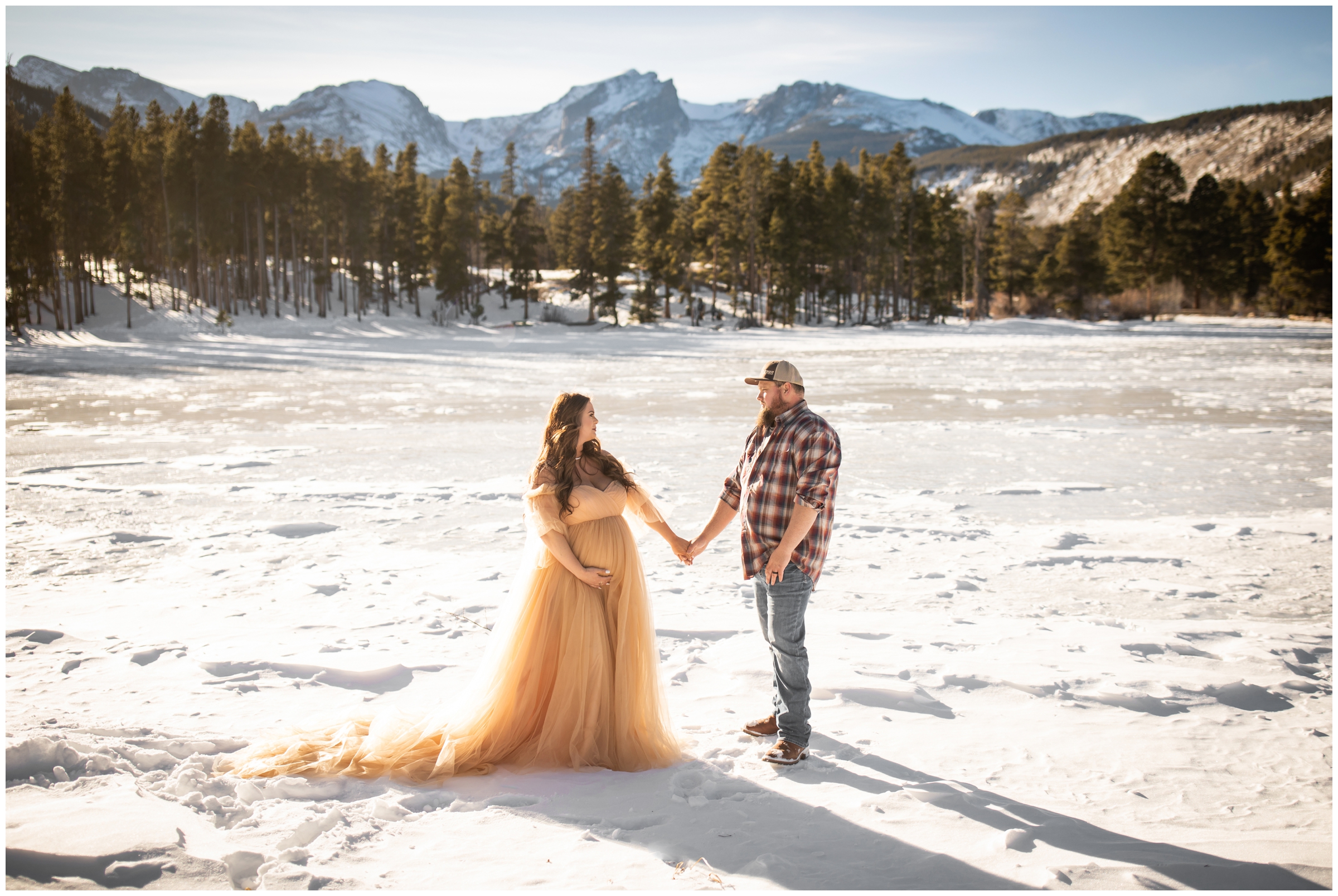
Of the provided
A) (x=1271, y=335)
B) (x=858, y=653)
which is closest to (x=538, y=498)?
(x=858, y=653)

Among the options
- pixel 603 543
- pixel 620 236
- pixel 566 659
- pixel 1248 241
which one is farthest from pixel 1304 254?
pixel 566 659

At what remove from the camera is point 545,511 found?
3781 millimetres

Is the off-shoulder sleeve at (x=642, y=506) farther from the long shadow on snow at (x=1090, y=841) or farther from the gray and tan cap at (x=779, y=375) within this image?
the long shadow on snow at (x=1090, y=841)

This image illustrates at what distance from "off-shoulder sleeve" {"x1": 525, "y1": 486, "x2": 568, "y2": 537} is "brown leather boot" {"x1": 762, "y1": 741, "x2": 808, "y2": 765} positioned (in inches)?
56.0

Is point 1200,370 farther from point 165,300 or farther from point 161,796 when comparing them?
point 165,300

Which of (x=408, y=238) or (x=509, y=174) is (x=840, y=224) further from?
(x=509, y=174)

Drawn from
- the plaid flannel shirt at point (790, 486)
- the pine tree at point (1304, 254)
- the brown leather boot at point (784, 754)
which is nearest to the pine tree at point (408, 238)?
the plaid flannel shirt at point (790, 486)

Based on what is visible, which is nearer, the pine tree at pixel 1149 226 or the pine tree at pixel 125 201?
the pine tree at pixel 125 201

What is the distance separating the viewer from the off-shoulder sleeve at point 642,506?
398cm

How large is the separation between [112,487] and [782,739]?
9514mm

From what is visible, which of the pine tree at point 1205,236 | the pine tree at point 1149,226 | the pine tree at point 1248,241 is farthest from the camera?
the pine tree at point 1248,241

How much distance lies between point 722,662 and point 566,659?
5.24 feet

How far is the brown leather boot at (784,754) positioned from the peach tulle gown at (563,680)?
44 centimetres

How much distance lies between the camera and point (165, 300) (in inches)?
2197
